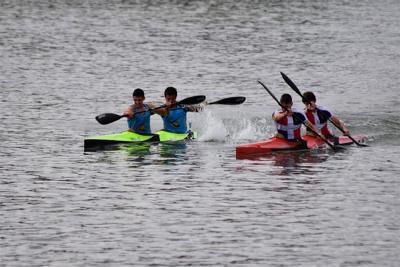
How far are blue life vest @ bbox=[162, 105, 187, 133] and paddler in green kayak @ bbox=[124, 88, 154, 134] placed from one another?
81 centimetres

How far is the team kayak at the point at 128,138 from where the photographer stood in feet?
105

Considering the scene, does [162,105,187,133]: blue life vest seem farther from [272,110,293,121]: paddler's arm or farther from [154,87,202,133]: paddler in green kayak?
[272,110,293,121]: paddler's arm

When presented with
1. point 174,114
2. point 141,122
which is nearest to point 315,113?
point 174,114

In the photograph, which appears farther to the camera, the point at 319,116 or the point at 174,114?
the point at 174,114

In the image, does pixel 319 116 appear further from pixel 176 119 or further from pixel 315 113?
pixel 176 119

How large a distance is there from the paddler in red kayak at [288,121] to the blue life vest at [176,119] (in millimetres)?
3080

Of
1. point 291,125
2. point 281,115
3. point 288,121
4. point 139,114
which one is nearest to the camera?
point 281,115

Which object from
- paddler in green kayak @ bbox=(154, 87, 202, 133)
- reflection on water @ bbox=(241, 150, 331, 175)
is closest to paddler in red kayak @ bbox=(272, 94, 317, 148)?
reflection on water @ bbox=(241, 150, 331, 175)

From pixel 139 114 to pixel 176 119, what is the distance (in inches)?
→ 48.4

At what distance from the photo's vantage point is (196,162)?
30.8m

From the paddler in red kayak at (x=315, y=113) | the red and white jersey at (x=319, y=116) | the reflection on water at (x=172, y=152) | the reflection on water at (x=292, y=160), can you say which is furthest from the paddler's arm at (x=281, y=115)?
the reflection on water at (x=172, y=152)

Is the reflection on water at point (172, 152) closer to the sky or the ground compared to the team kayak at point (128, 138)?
closer to the ground

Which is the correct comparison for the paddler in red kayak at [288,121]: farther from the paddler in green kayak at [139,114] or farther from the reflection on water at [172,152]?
the paddler in green kayak at [139,114]

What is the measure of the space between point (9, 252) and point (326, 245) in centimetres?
581
